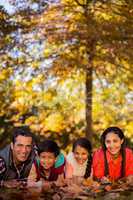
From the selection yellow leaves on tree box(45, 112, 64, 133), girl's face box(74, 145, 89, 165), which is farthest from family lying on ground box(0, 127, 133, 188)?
yellow leaves on tree box(45, 112, 64, 133)

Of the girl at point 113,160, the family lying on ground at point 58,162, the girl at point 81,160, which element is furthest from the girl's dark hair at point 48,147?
the girl at point 113,160

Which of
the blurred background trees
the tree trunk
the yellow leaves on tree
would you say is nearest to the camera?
the blurred background trees

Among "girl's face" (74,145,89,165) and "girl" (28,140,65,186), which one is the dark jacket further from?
"girl's face" (74,145,89,165)

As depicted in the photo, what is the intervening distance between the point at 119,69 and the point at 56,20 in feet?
6.36

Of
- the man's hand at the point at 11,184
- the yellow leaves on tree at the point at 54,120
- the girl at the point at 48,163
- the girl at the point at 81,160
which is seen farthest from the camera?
the yellow leaves on tree at the point at 54,120

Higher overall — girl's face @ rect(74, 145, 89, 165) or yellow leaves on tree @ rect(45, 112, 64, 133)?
girl's face @ rect(74, 145, 89, 165)

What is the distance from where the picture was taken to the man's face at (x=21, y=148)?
4625 mm

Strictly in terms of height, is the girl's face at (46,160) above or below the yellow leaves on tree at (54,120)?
above

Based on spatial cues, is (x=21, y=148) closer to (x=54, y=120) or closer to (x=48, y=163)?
(x=48, y=163)

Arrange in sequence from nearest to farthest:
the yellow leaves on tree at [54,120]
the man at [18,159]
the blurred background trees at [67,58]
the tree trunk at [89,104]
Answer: the man at [18,159] < the blurred background trees at [67,58] < the tree trunk at [89,104] < the yellow leaves on tree at [54,120]

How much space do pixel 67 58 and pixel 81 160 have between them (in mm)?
5619

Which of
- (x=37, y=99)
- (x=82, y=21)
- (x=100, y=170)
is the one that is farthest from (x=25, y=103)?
(x=100, y=170)

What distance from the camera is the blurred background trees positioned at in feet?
31.7

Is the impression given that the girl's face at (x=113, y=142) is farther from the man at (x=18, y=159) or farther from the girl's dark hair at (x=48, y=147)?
the man at (x=18, y=159)
